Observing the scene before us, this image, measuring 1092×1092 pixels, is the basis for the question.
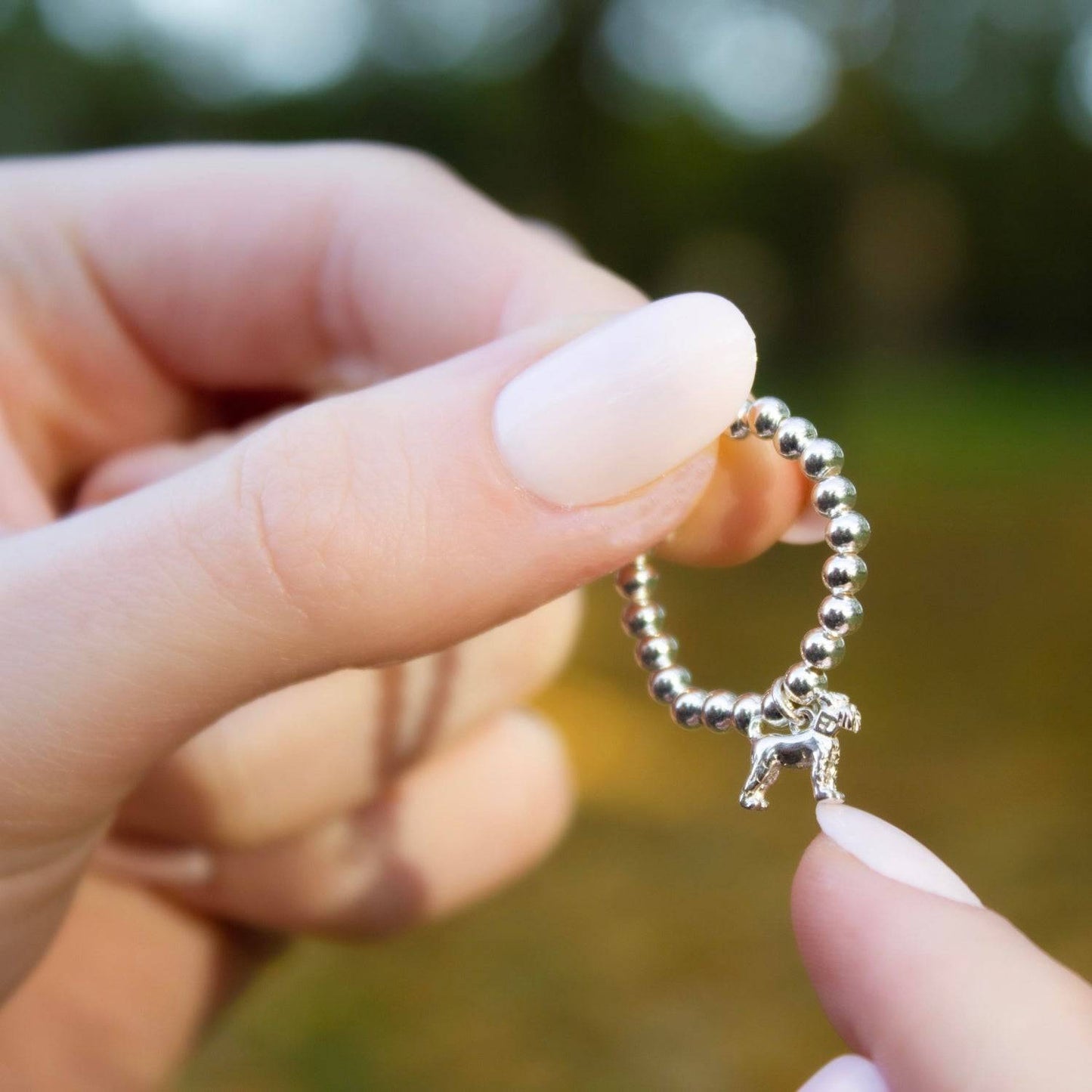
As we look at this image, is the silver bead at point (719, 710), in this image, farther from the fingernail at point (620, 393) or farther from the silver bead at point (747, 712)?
the fingernail at point (620, 393)

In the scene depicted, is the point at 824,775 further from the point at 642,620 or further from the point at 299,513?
the point at 299,513

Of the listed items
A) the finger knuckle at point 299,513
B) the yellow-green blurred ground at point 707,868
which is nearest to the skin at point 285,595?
the finger knuckle at point 299,513

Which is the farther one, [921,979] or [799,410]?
[799,410]

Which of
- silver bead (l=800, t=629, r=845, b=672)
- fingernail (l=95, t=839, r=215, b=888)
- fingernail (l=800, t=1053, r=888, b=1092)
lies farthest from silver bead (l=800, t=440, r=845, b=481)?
fingernail (l=95, t=839, r=215, b=888)

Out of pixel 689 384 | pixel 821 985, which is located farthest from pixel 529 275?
pixel 821 985

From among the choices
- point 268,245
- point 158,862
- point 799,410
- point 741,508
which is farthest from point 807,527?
point 799,410

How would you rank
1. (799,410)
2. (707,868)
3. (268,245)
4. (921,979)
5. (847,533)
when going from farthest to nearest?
(799,410) < (707,868) < (268,245) < (847,533) < (921,979)

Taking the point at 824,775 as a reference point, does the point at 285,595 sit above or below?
above
